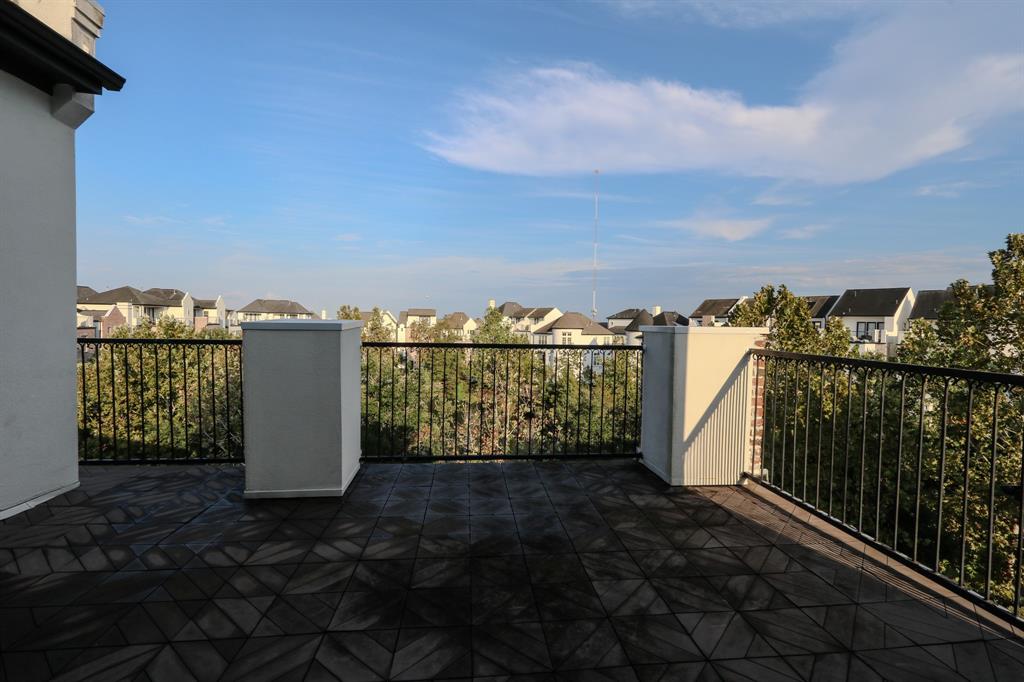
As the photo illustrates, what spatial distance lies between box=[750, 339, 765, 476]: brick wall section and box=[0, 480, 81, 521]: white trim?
542 cm

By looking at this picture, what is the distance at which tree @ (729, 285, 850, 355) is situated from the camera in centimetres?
2362

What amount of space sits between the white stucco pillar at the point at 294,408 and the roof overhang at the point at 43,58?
2240 mm

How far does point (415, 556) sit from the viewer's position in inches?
104

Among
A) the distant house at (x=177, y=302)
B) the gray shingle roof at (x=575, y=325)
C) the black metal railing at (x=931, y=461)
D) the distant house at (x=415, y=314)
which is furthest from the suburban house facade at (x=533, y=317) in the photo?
the black metal railing at (x=931, y=461)

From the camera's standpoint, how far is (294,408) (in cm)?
347

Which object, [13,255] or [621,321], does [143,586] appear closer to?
[13,255]

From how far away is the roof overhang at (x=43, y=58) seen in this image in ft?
9.66

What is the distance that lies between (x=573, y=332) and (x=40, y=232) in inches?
2164

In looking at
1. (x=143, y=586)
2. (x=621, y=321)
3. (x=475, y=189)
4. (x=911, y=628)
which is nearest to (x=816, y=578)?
(x=911, y=628)

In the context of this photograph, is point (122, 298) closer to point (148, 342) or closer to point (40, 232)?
point (148, 342)

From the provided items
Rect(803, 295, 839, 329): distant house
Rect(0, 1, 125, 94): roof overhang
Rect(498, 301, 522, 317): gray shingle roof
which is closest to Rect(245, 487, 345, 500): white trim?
Rect(0, 1, 125, 94): roof overhang

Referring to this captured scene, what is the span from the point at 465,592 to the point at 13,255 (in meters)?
3.78

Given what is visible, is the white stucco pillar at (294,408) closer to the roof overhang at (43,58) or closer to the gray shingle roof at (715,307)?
the roof overhang at (43,58)

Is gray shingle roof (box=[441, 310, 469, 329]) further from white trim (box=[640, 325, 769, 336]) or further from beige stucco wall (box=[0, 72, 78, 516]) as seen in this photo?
white trim (box=[640, 325, 769, 336])
